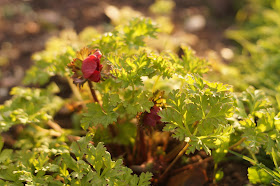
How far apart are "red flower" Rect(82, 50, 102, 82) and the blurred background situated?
149 cm

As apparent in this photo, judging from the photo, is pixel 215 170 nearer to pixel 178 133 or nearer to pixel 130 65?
pixel 178 133

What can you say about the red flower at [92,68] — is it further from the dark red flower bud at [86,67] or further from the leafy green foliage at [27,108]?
the leafy green foliage at [27,108]

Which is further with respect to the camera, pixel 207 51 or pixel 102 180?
pixel 207 51

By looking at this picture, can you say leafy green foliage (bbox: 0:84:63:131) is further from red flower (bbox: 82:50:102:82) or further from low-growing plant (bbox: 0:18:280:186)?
red flower (bbox: 82:50:102:82)

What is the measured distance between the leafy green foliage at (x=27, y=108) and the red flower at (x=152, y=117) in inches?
23.6

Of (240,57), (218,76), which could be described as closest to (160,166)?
(218,76)

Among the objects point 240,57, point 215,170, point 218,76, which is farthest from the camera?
point 240,57

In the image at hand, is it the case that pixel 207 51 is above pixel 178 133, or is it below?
below

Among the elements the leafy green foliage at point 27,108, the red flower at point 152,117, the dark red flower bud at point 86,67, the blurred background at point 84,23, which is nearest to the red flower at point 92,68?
the dark red flower bud at point 86,67

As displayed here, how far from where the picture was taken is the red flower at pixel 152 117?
1.35 metres

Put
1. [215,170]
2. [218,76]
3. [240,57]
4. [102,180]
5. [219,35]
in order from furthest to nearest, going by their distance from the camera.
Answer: [219,35]
[240,57]
[218,76]
[215,170]
[102,180]

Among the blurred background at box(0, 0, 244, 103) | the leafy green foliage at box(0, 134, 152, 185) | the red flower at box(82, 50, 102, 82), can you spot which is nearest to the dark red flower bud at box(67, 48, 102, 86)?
the red flower at box(82, 50, 102, 82)

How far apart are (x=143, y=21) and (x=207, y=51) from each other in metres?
1.61

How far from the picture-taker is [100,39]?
160 cm
